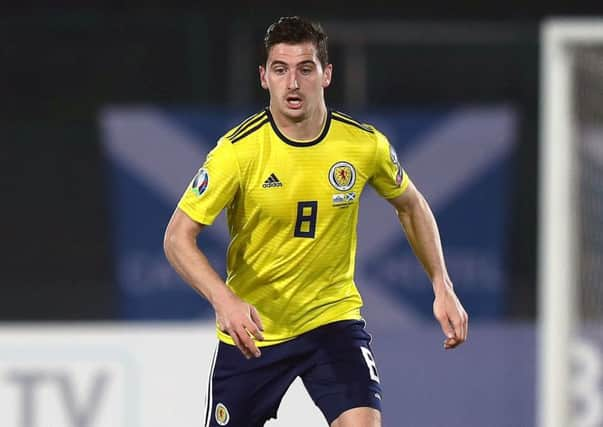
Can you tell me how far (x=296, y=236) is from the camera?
4512mm

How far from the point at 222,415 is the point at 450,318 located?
2.68ft

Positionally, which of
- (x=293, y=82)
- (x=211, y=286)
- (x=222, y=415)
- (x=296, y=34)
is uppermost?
(x=296, y=34)

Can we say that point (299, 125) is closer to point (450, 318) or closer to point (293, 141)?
point (293, 141)

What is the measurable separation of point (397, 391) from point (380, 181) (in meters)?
2.88

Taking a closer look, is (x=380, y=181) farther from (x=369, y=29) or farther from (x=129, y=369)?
(x=369, y=29)

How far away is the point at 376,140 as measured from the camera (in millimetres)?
4613

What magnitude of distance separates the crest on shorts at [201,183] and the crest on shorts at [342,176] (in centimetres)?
40

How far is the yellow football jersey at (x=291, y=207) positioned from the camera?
4.40m

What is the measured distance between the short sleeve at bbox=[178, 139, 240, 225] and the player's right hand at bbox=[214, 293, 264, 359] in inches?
15.6

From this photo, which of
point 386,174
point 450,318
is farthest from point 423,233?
point 450,318

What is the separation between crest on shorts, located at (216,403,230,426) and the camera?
183 inches

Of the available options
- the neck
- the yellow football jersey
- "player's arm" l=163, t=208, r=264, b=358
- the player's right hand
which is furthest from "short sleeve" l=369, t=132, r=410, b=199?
the player's right hand

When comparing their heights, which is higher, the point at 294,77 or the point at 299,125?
the point at 294,77

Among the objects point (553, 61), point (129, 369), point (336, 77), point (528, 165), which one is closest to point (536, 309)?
point (528, 165)
